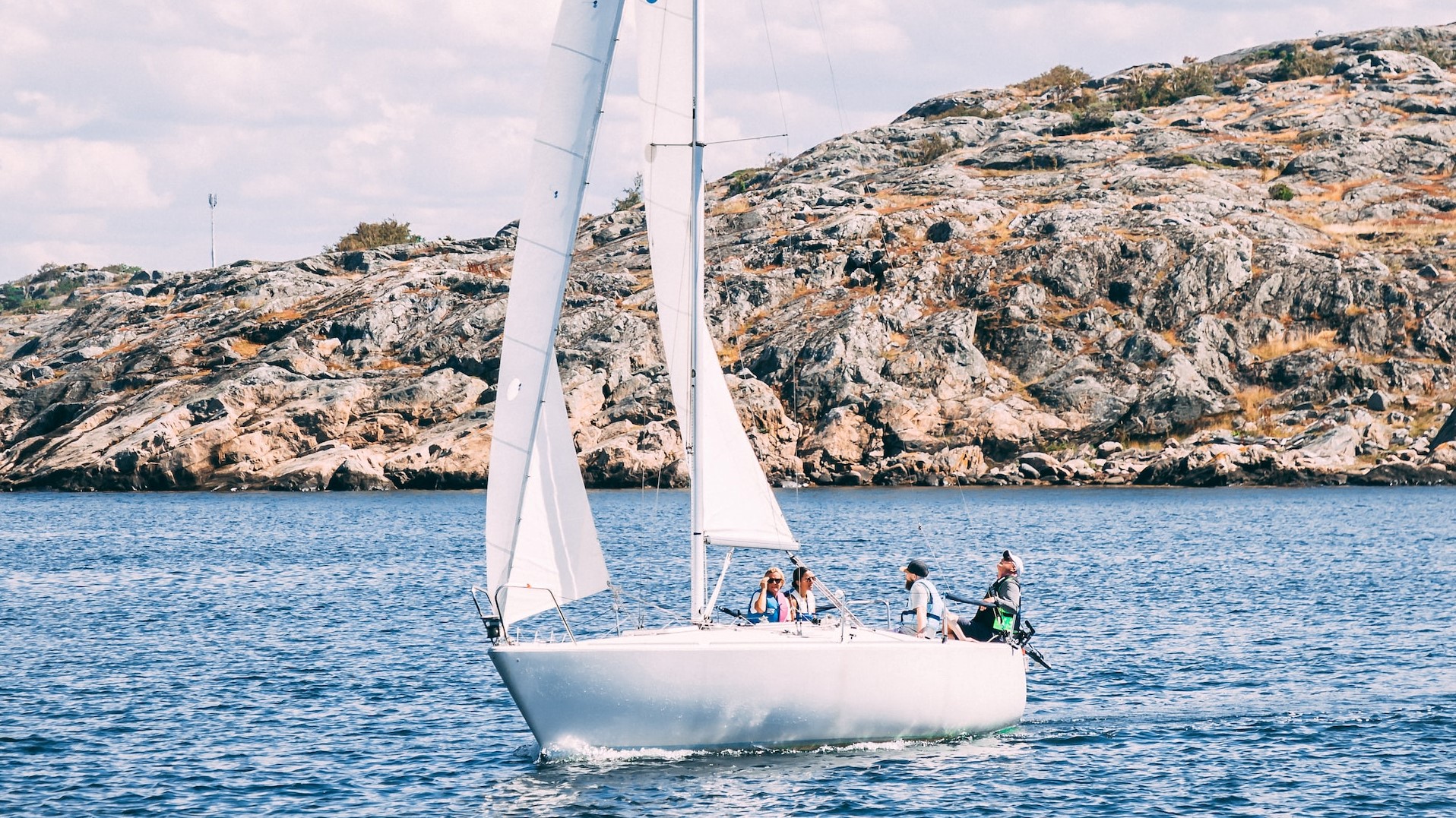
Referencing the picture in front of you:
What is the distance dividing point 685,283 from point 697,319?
58 cm

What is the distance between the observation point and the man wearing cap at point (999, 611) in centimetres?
2391

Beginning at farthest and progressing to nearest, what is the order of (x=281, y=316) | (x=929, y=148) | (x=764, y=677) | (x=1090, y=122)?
1. (x=1090, y=122)
2. (x=929, y=148)
3. (x=281, y=316)
4. (x=764, y=677)

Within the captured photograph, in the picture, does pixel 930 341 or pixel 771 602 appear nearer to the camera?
pixel 771 602

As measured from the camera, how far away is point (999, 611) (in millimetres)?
23891

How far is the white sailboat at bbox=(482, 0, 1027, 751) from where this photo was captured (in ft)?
69.2

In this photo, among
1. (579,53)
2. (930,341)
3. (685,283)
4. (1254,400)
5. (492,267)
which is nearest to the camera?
(579,53)

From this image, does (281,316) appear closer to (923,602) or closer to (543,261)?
(543,261)

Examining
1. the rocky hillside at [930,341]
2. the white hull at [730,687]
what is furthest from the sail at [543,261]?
the rocky hillside at [930,341]

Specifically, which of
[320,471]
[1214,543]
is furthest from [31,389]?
[1214,543]

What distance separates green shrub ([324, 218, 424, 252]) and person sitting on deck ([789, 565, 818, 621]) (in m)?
130

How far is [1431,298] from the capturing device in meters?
98.8

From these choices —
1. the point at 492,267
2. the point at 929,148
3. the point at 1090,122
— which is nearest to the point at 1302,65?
the point at 1090,122

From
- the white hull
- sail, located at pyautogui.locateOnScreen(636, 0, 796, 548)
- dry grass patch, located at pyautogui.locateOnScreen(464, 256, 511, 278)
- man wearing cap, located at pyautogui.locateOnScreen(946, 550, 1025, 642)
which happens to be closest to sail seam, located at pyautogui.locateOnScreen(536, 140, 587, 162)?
sail, located at pyautogui.locateOnScreen(636, 0, 796, 548)

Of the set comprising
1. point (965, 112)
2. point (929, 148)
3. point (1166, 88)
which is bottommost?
point (929, 148)
